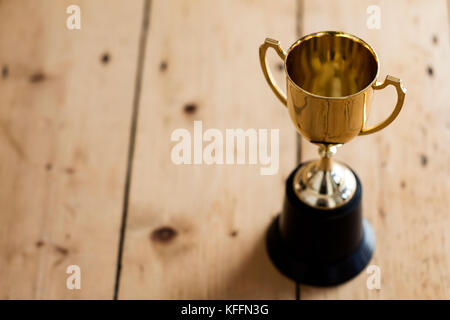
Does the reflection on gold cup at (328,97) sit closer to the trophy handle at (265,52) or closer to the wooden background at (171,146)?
the trophy handle at (265,52)

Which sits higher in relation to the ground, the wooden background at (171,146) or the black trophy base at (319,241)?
the wooden background at (171,146)

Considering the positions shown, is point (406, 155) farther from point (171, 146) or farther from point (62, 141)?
point (62, 141)

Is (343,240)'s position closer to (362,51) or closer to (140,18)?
(362,51)

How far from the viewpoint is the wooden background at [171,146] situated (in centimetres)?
79

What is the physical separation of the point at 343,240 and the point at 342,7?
0.42m

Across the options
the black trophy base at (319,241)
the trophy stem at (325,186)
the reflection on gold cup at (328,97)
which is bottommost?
the black trophy base at (319,241)

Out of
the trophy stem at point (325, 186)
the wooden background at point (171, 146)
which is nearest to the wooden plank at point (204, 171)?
the wooden background at point (171, 146)

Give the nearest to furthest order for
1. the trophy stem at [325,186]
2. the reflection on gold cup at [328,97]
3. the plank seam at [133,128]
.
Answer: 1. the reflection on gold cup at [328,97]
2. the trophy stem at [325,186]
3. the plank seam at [133,128]

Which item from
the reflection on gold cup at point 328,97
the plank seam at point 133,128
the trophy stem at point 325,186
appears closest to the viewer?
the reflection on gold cup at point 328,97

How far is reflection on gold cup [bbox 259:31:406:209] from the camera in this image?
1.94 feet

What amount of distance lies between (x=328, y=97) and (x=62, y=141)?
17.3 inches

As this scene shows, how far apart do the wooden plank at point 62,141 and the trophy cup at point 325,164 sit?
0.23 m

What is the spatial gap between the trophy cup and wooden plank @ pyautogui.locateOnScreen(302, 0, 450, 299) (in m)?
0.03

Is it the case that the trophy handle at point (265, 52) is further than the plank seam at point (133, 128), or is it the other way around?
the plank seam at point (133, 128)
